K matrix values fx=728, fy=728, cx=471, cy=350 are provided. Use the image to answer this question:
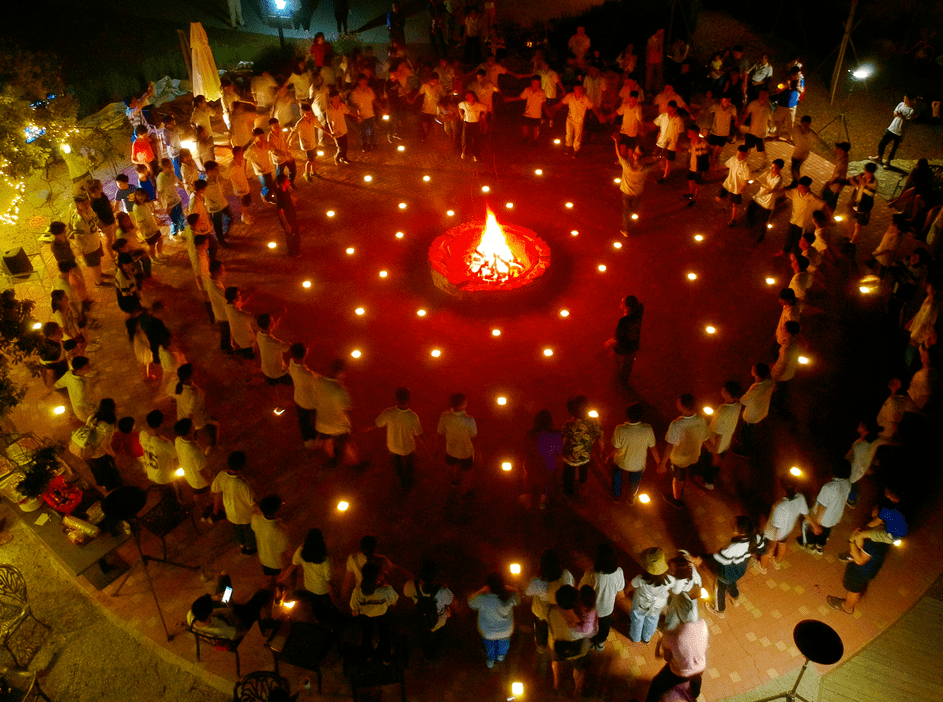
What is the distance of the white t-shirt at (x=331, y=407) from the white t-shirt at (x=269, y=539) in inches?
64.9

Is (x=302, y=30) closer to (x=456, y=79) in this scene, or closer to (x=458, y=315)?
(x=456, y=79)

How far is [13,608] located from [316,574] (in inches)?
150

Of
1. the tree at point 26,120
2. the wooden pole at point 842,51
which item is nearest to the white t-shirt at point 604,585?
the tree at point 26,120

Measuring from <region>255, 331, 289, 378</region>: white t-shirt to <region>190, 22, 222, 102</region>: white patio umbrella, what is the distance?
26.6ft

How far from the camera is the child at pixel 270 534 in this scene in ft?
24.8

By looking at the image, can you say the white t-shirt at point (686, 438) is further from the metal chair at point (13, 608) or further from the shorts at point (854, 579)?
the metal chair at point (13, 608)

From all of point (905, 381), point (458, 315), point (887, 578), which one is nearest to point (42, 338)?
point (458, 315)

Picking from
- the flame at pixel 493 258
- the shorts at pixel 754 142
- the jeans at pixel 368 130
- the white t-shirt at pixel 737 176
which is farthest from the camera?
the jeans at pixel 368 130

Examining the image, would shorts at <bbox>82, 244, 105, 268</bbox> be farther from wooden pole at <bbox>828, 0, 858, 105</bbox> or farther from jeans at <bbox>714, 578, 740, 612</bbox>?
wooden pole at <bbox>828, 0, 858, 105</bbox>

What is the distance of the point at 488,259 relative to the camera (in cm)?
1266

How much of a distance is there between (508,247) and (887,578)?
25.0 ft

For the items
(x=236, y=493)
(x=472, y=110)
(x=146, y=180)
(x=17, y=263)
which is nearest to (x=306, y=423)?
(x=236, y=493)

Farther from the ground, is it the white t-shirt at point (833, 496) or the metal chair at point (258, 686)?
the white t-shirt at point (833, 496)

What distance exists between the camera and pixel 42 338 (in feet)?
32.7
